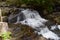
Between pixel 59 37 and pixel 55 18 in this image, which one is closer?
pixel 59 37

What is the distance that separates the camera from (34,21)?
8484 millimetres

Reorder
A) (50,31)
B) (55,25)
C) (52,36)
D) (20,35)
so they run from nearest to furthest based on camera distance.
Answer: (20,35), (52,36), (50,31), (55,25)

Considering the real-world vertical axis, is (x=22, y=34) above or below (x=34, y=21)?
below

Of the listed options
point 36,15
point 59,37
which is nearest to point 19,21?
point 36,15

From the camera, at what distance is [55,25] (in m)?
8.09

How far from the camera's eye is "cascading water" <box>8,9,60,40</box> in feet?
23.3

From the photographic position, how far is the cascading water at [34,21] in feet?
23.3

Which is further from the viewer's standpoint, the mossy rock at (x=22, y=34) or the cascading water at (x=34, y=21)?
the cascading water at (x=34, y=21)

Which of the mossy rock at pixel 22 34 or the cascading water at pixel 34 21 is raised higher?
the cascading water at pixel 34 21

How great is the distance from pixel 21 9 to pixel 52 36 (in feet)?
10.6

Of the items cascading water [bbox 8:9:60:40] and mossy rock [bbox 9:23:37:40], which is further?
cascading water [bbox 8:9:60:40]

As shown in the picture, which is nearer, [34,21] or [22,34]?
[22,34]

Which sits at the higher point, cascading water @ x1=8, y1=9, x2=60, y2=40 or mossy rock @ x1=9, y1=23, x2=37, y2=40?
cascading water @ x1=8, y1=9, x2=60, y2=40

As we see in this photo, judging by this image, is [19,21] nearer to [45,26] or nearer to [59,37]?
[45,26]
